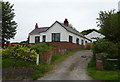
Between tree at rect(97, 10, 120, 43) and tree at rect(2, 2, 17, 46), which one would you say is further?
tree at rect(2, 2, 17, 46)

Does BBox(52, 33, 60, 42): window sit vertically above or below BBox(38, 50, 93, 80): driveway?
above

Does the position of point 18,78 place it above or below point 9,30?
below

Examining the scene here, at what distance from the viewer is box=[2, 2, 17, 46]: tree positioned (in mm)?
36375

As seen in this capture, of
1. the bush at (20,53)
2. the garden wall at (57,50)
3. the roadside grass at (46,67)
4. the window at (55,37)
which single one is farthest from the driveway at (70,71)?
the window at (55,37)

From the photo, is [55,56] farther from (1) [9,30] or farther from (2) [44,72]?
(1) [9,30]

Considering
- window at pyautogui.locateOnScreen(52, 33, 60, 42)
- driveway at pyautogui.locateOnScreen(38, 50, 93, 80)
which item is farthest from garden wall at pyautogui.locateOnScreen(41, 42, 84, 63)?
driveway at pyautogui.locateOnScreen(38, 50, 93, 80)

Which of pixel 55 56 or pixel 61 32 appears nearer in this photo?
pixel 55 56

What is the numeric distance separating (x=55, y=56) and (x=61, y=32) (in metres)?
9.17

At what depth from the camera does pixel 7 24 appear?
37000mm

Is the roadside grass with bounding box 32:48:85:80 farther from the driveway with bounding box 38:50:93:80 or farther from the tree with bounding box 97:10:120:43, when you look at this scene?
the tree with bounding box 97:10:120:43

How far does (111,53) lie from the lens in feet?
62.7

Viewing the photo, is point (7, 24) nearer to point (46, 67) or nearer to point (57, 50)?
point (57, 50)

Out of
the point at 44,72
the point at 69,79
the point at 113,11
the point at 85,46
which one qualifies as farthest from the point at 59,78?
the point at 85,46

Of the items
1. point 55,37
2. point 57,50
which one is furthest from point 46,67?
point 55,37
